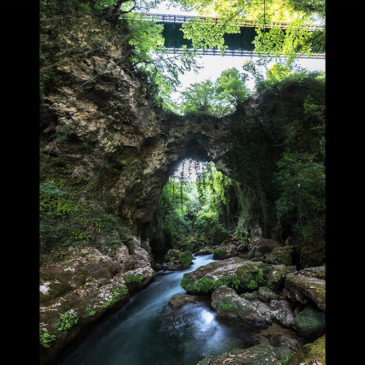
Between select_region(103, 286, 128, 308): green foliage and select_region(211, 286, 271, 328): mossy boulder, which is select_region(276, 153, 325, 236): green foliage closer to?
select_region(211, 286, 271, 328): mossy boulder

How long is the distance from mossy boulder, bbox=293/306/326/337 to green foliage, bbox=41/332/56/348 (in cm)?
538

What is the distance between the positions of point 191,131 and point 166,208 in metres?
9.32

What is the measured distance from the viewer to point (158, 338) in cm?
485

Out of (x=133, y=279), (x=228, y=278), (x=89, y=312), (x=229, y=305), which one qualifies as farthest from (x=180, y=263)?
(x=89, y=312)

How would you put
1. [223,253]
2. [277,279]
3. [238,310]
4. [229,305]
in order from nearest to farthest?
[238,310]
[229,305]
[277,279]
[223,253]

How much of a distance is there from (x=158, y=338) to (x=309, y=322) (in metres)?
3.87

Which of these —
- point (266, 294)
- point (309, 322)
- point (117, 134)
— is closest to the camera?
point (309, 322)

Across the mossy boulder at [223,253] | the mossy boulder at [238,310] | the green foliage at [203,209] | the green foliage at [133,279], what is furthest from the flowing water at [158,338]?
the green foliage at [203,209]

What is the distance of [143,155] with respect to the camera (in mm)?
10703

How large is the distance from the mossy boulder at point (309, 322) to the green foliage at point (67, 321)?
517 centimetres

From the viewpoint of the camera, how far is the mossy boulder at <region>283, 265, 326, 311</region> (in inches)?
170

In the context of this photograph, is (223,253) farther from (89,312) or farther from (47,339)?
(47,339)

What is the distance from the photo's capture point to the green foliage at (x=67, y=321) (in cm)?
360
